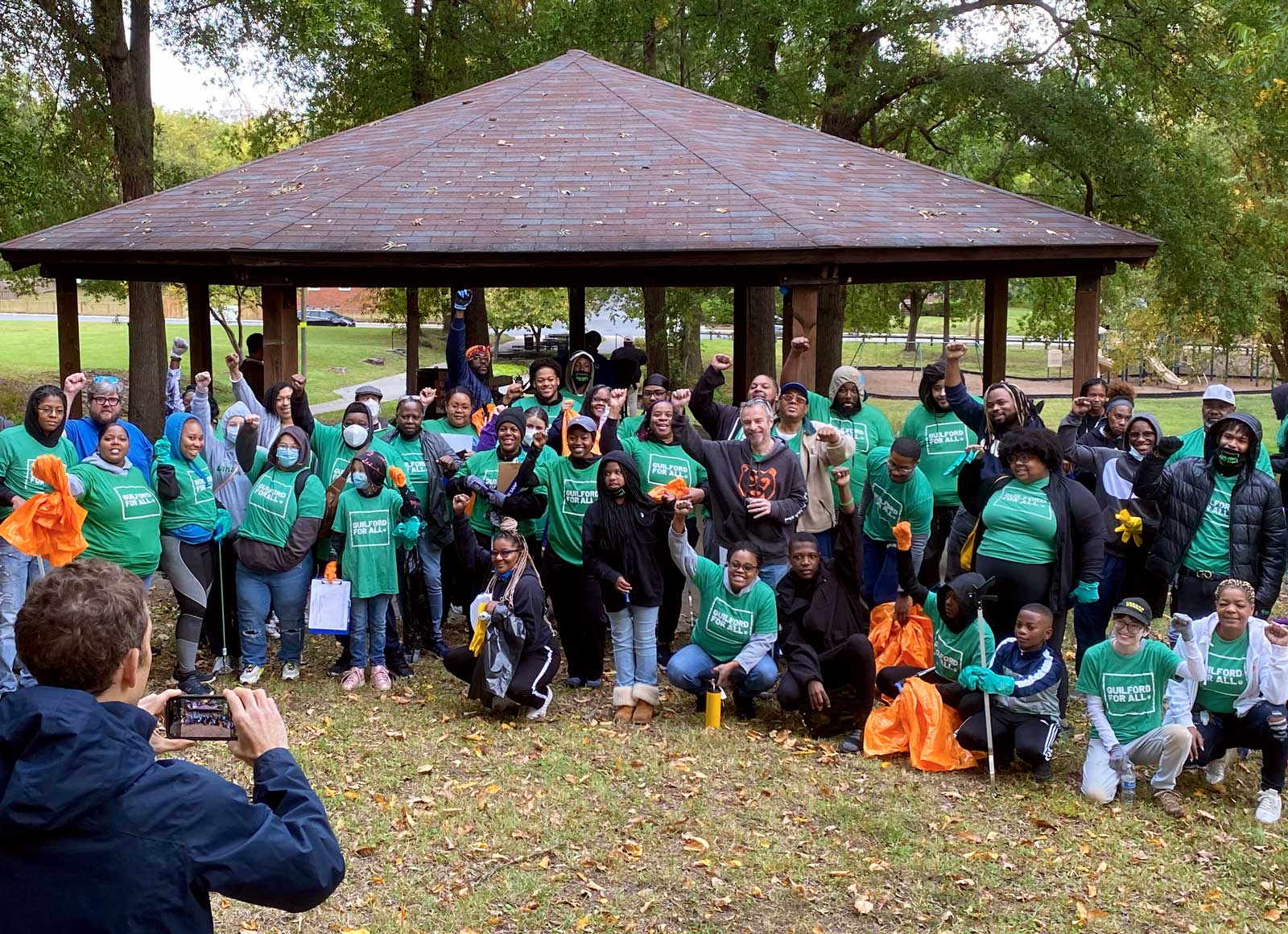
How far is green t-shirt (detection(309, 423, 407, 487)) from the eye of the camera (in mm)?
8250

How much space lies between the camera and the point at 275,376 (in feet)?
34.8

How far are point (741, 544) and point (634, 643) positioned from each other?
3.15 feet

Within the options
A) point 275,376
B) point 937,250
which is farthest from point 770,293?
point 275,376

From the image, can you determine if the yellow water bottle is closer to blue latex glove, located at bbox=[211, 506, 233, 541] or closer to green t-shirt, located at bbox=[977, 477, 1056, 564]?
green t-shirt, located at bbox=[977, 477, 1056, 564]

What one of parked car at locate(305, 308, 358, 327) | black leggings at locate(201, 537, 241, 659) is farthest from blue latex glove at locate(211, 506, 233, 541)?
parked car at locate(305, 308, 358, 327)

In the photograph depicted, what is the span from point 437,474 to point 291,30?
13708 mm

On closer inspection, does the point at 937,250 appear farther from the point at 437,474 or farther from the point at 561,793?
the point at 561,793

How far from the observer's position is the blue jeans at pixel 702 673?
7.20 metres

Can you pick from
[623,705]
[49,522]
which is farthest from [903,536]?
[49,522]

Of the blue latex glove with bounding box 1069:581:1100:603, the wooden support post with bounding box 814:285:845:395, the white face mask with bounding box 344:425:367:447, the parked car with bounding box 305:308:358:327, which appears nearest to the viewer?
the blue latex glove with bounding box 1069:581:1100:603

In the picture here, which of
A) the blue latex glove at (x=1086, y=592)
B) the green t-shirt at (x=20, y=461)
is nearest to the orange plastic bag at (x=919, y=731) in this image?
the blue latex glove at (x=1086, y=592)

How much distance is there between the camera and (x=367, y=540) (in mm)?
7848

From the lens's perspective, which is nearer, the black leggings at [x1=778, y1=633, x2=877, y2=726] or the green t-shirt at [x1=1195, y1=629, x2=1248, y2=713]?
the green t-shirt at [x1=1195, y1=629, x2=1248, y2=713]

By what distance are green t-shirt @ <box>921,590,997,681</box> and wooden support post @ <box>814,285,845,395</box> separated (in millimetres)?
12262
